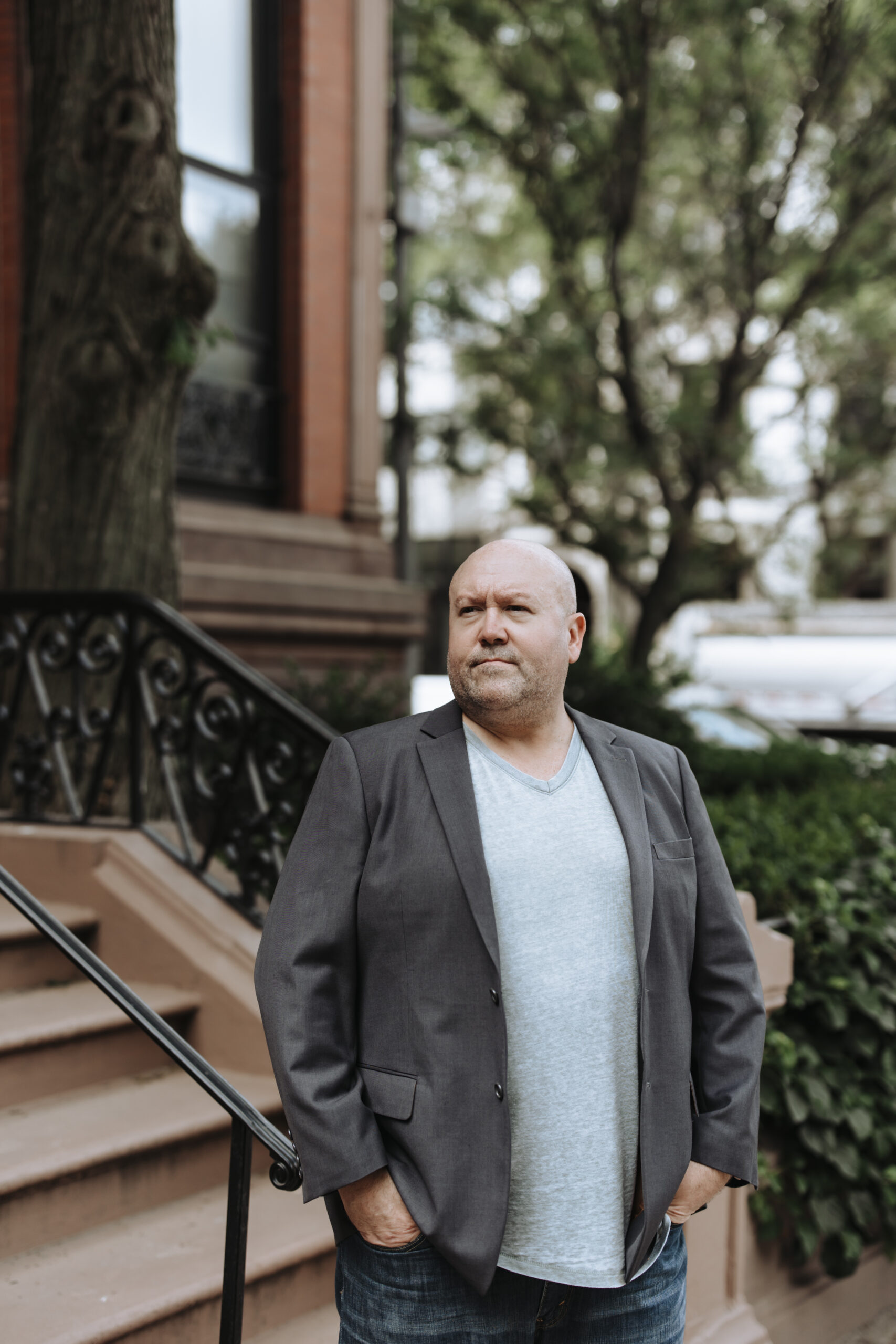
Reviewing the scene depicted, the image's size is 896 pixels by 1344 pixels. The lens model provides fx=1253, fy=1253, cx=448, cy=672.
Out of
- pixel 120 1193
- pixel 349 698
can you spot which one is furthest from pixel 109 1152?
pixel 349 698

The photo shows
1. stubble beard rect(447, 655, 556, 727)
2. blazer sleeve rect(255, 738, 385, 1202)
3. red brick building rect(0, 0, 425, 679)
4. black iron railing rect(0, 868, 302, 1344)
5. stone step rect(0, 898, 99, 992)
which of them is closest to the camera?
blazer sleeve rect(255, 738, 385, 1202)

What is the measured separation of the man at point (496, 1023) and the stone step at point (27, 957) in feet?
8.42

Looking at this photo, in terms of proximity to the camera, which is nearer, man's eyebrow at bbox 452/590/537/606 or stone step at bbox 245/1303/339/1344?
man's eyebrow at bbox 452/590/537/606

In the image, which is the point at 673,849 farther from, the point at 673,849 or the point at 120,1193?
the point at 120,1193

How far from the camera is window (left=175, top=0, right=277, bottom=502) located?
29.5 feet

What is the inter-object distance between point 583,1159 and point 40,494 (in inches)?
164

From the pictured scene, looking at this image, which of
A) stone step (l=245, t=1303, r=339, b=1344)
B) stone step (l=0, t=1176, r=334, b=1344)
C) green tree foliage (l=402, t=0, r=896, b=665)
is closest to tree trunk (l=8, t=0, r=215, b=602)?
stone step (l=0, t=1176, r=334, b=1344)

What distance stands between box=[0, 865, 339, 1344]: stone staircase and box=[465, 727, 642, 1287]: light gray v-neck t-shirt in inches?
61.3

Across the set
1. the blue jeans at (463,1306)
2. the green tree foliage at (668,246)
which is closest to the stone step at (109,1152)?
the blue jeans at (463,1306)

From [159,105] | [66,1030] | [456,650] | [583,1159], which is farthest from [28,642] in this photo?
[583,1159]

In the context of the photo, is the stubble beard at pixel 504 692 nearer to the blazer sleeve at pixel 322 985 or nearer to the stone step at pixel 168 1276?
the blazer sleeve at pixel 322 985

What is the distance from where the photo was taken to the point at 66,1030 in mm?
4035

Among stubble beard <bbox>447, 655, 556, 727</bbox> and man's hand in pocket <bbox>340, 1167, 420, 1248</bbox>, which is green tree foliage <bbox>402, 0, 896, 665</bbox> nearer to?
stubble beard <bbox>447, 655, 556, 727</bbox>

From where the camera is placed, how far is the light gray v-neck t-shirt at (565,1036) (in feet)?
6.89
